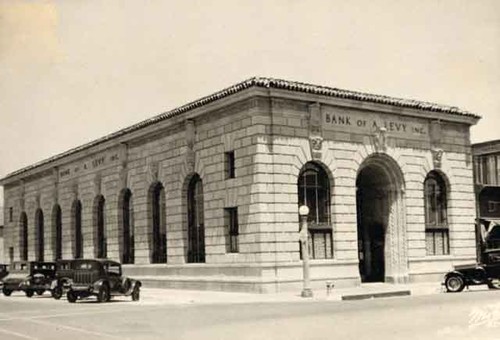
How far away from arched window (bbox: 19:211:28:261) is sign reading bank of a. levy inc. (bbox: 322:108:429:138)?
1237 inches

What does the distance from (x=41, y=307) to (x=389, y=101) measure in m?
16.9

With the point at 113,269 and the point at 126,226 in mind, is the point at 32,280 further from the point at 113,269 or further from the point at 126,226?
the point at 126,226

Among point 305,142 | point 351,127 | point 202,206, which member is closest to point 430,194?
point 351,127

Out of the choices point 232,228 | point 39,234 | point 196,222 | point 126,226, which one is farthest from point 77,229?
point 232,228

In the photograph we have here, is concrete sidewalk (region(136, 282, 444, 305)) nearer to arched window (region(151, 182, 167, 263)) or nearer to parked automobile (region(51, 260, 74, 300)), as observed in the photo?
parked automobile (region(51, 260, 74, 300))

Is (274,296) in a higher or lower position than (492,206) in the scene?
lower

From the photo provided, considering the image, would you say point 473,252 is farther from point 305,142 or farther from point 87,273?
point 87,273

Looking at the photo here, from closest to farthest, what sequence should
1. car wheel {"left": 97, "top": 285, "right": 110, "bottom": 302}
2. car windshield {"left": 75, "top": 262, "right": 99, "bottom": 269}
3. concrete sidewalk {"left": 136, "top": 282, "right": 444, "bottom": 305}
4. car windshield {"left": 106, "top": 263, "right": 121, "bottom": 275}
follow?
concrete sidewalk {"left": 136, "top": 282, "right": 444, "bottom": 305} < car wheel {"left": 97, "top": 285, "right": 110, "bottom": 302} < car windshield {"left": 75, "top": 262, "right": 99, "bottom": 269} < car windshield {"left": 106, "top": 263, "right": 121, "bottom": 275}

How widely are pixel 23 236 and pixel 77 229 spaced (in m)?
10.9

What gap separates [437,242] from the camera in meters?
33.0

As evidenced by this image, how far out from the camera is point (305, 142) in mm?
28656

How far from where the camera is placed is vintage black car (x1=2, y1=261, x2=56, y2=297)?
1239 inches

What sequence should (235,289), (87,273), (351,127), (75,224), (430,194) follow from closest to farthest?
1. (87,273)
2. (235,289)
3. (351,127)
4. (430,194)
5. (75,224)

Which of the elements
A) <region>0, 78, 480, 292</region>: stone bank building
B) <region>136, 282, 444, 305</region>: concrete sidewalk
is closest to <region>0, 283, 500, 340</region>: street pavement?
<region>136, 282, 444, 305</region>: concrete sidewalk
